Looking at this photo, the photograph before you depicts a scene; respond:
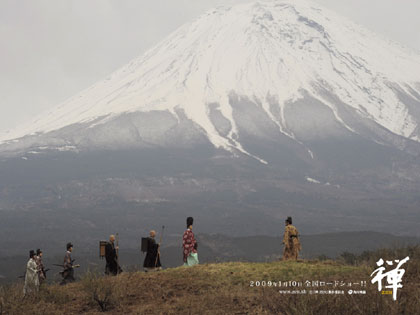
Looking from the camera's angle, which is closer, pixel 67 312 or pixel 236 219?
pixel 67 312

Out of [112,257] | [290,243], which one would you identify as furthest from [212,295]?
[112,257]

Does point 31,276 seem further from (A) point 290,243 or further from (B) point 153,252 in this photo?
(A) point 290,243

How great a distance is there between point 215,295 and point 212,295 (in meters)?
0.07

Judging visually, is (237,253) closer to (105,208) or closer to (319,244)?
(319,244)

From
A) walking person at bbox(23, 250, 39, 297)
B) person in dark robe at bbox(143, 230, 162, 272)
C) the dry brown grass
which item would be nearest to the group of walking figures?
person in dark robe at bbox(143, 230, 162, 272)

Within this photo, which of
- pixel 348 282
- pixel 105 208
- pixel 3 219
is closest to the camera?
pixel 348 282

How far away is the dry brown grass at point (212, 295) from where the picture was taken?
35.2 ft

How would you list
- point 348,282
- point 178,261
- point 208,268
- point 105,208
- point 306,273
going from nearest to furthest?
point 348,282
point 306,273
point 208,268
point 178,261
point 105,208

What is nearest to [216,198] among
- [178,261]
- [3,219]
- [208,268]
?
[3,219]

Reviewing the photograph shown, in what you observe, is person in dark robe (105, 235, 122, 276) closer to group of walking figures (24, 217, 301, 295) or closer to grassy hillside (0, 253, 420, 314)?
group of walking figures (24, 217, 301, 295)

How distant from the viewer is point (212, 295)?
13.7m

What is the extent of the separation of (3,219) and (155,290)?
158646mm

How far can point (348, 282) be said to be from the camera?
13.2 metres

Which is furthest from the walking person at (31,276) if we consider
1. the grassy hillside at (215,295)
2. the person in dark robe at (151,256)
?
the person in dark robe at (151,256)
